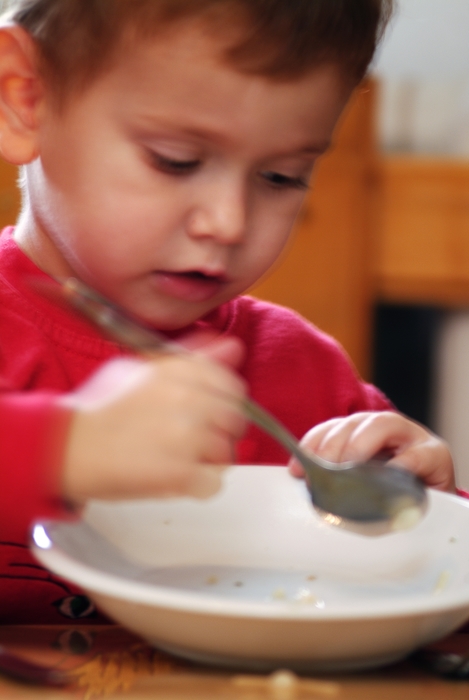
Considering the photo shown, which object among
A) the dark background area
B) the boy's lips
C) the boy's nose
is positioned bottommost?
the dark background area

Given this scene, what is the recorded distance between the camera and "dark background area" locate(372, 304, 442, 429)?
297cm

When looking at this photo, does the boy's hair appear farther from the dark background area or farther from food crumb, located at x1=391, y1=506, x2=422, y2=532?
the dark background area

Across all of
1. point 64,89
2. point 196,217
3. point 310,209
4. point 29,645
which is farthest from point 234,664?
point 310,209

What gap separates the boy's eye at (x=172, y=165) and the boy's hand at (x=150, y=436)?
0.25 meters

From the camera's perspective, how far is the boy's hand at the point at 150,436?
0.54m

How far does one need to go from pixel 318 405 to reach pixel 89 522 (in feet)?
1.48

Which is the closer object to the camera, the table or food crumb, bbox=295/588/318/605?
the table

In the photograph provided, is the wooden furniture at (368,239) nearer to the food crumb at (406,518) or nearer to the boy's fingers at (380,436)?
the boy's fingers at (380,436)

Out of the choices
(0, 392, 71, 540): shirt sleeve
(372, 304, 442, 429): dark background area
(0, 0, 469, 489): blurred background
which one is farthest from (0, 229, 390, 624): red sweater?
(372, 304, 442, 429): dark background area

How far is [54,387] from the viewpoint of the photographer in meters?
0.87

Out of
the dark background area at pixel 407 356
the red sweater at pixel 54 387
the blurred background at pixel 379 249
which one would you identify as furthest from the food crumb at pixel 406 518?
the dark background area at pixel 407 356

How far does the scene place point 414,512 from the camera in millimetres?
637

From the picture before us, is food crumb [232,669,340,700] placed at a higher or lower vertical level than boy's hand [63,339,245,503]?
lower

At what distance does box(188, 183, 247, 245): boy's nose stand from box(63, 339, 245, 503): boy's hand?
0.75 ft
